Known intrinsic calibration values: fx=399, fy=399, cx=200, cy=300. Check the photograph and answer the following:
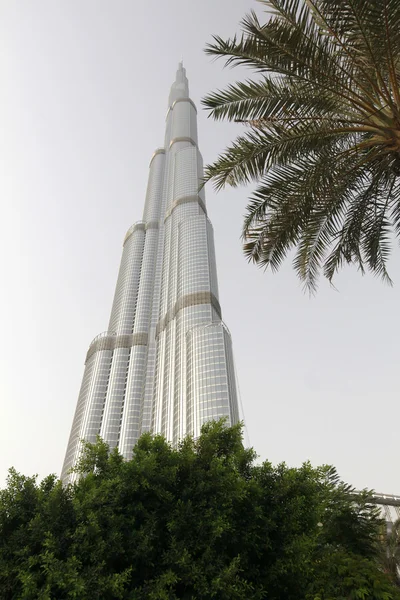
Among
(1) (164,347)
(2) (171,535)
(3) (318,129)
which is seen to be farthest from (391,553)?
(1) (164,347)

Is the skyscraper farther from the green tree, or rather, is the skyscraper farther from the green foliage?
the green foliage

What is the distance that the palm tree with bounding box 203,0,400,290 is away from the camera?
8.73m

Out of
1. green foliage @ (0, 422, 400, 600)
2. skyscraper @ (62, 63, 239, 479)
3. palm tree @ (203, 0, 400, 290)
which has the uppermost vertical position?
skyscraper @ (62, 63, 239, 479)

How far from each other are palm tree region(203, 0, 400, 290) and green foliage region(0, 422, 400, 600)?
6.86m

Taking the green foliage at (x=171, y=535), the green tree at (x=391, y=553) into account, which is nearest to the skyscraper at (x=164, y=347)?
the green tree at (x=391, y=553)

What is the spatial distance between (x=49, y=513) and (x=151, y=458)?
2802 millimetres

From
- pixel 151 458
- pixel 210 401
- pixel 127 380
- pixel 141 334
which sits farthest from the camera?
pixel 141 334

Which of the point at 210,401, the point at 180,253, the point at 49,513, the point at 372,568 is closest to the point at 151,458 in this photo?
the point at 49,513

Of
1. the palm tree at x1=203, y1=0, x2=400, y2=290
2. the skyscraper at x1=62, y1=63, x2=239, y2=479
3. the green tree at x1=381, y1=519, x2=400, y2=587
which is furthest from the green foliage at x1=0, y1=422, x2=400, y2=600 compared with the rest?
the skyscraper at x1=62, y1=63, x2=239, y2=479

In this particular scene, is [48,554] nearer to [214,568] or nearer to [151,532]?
[151,532]

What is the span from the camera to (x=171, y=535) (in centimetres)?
984

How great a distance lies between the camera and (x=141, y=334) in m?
139

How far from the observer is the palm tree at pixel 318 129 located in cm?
873

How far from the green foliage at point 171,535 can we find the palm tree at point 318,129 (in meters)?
6.86
